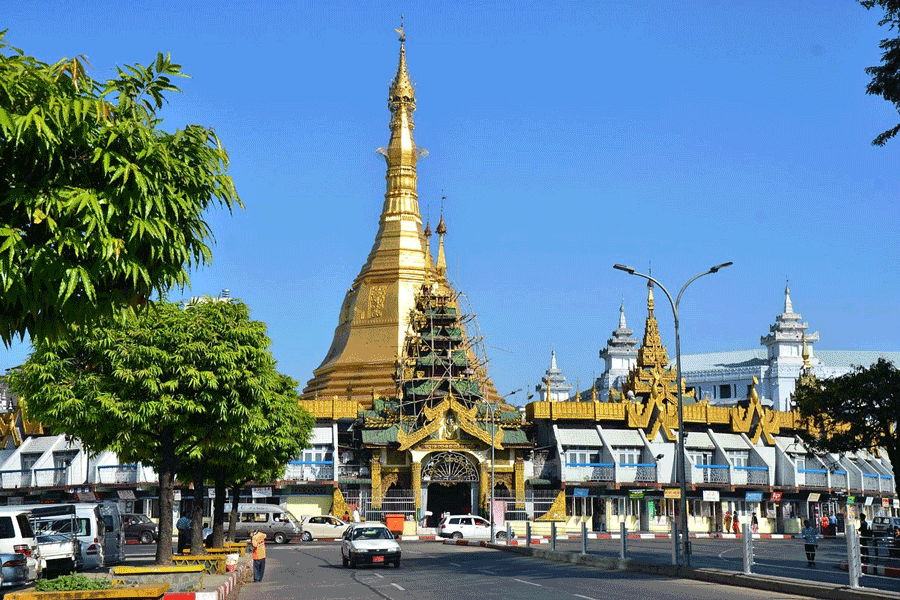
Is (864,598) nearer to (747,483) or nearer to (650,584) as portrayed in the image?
(650,584)

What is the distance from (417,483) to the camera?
6475cm

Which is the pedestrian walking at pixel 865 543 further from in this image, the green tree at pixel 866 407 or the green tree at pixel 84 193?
the green tree at pixel 84 193

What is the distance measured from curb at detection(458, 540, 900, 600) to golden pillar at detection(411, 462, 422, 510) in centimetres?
2566

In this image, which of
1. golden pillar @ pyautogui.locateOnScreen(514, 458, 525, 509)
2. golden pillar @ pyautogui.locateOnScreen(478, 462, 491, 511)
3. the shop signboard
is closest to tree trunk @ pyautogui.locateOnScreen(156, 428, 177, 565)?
the shop signboard

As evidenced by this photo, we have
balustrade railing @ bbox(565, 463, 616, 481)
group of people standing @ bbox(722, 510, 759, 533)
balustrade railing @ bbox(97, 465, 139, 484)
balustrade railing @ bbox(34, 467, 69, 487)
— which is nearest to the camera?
balustrade railing @ bbox(97, 465, 139, 484)

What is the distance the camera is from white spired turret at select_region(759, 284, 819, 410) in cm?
13175

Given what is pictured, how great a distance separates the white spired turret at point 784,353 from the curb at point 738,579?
98.6m

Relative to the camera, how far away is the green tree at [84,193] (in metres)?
10.4

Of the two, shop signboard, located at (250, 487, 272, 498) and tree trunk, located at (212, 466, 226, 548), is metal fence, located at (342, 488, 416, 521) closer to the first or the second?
shop signboard, located at (250, 487, 272, 498)

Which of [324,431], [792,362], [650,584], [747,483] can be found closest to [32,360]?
[650,584]

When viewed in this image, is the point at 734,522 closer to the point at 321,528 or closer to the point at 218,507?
the point at 321,528

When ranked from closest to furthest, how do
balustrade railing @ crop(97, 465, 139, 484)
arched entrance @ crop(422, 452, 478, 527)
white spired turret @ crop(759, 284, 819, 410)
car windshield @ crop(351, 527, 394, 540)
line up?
1. car windshield @ crop(351, 527, 394, 540)
2. balustrade railing @ crop(97, 465, 139, 484)
3. arched entrance @ crop(422, 452, 478, 527)
4. white spired turret @ crop(759, 284, 819, 410)

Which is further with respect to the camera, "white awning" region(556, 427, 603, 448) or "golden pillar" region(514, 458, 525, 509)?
"white awning" region(556, 427, 603, 448)

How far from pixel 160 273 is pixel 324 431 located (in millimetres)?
57046
